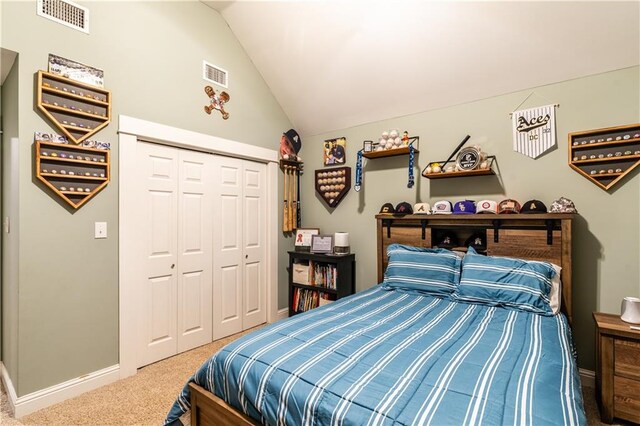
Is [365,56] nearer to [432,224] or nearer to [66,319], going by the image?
[432,224]

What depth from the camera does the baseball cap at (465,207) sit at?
2.66 metres

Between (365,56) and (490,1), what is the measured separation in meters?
1.04

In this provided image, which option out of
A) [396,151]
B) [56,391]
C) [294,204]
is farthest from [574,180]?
[56,391]

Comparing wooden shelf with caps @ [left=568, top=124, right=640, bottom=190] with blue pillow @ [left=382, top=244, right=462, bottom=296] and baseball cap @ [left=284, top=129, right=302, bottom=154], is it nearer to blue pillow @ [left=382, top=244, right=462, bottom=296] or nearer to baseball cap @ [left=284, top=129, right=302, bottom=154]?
blue pillow @ [left=382, top=244, right=462, bottom=296]

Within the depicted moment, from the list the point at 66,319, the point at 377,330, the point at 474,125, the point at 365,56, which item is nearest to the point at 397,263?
the point at 377,330

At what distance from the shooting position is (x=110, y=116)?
7.67 ft

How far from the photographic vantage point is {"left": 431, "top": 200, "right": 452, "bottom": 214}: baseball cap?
2.79 meters

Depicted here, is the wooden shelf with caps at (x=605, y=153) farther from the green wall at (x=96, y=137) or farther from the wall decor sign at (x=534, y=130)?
the green wall at (x=96, y=137)

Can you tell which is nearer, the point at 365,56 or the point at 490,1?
the point at 490,1

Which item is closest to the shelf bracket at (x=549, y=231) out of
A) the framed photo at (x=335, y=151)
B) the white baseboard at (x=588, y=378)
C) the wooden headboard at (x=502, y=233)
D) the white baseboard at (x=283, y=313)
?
the wooden headboard at (x=502, y=233)

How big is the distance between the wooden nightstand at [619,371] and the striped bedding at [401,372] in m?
0.25

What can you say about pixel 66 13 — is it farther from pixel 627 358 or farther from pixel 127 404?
pixel 627 358

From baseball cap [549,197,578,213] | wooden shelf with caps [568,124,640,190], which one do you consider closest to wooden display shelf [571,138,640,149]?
wooden shelf with caps [568,124,640,190]

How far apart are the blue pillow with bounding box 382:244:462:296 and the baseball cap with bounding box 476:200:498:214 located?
0.43 meters
